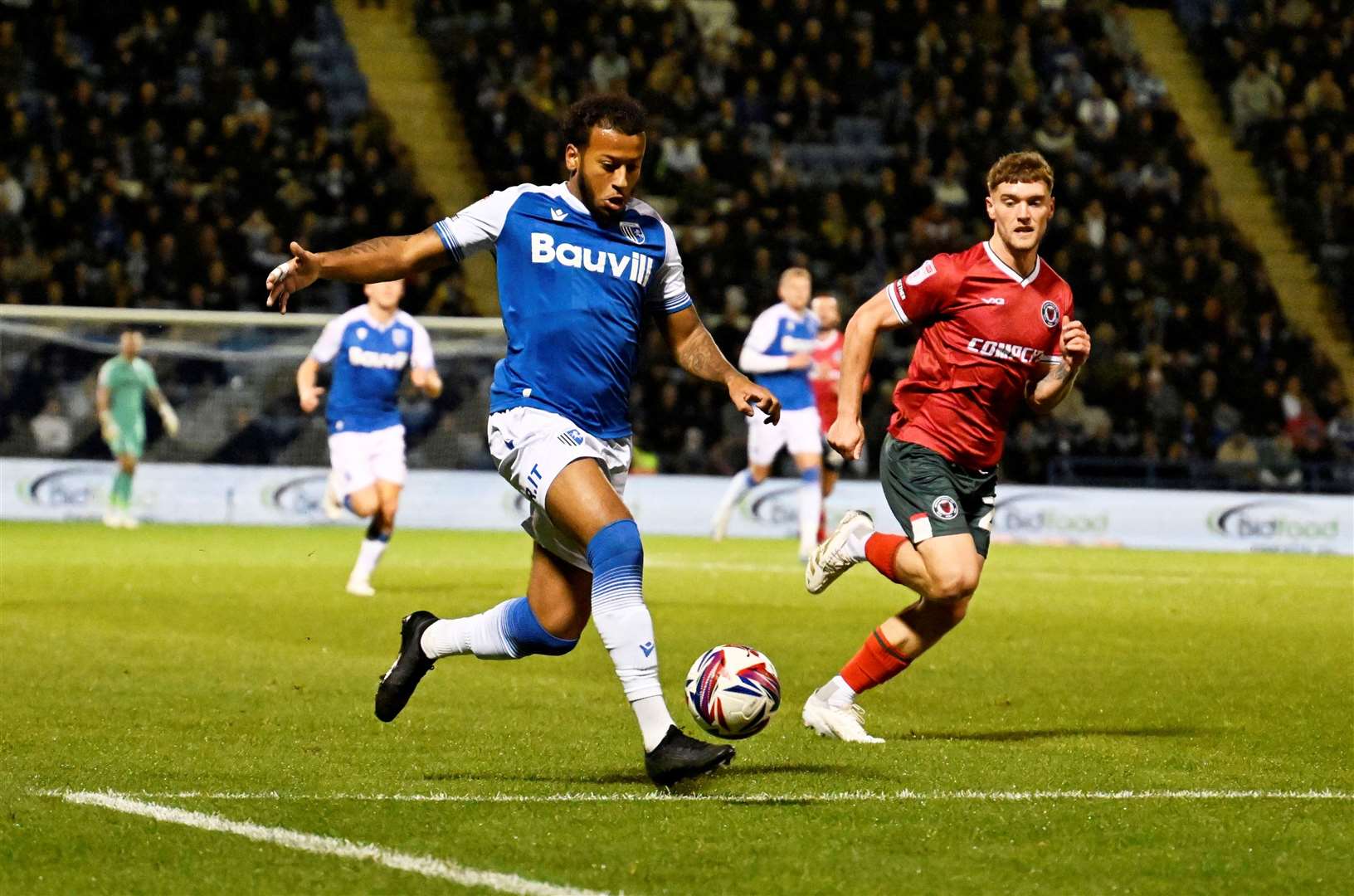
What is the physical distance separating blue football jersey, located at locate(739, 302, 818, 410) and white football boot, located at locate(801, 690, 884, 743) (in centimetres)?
1042

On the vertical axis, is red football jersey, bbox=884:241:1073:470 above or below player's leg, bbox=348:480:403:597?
above

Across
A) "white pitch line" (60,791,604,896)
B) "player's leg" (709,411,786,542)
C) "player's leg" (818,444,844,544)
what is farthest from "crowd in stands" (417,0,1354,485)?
"white pitch line" (60,791,604,896)

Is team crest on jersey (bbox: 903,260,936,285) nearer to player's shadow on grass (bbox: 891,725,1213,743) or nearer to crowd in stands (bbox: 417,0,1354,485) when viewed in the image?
player's shadow on grass (bbox: 891,725,1213,743)

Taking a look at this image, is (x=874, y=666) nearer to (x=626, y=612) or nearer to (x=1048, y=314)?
(x=1048, y=314)

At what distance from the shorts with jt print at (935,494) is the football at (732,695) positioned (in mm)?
1790

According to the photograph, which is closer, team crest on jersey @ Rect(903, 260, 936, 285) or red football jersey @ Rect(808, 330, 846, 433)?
team crest on jersey @ Rect(903, 260, 936, 285)

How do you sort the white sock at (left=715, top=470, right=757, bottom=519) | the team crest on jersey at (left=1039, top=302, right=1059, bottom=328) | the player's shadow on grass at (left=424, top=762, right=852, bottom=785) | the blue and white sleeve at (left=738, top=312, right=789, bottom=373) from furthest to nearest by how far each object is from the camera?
the white sock at (left=715, top=470, right=757, bottom=519), the blue and white sleeve at (left=738, top=312, right=789, bottom=373), the team crest on jersey at (left=1039, top=302, right=1059, bottom=328), the player's shadow on grass at (left=424, top=762, right=852, bottom=785)

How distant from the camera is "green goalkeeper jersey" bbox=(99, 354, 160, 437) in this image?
21.4 meters

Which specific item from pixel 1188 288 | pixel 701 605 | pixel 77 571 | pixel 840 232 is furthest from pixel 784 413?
pixel 1188 288

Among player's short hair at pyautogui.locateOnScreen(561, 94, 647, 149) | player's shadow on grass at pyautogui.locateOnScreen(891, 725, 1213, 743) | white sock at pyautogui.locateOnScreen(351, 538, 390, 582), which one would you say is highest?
player's short hair at pyautogui.locateOnScreen(561, 94, 647, 149)

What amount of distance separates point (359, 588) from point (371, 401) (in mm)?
1385

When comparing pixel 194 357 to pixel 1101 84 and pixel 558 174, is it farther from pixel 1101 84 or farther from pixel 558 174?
pixel 1101 84

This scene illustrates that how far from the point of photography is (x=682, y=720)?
839 centimetres

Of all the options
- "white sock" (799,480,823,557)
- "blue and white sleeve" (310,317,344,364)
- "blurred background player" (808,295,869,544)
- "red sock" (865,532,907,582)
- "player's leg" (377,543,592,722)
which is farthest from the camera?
"blurred background player" (808,295,869,544)
